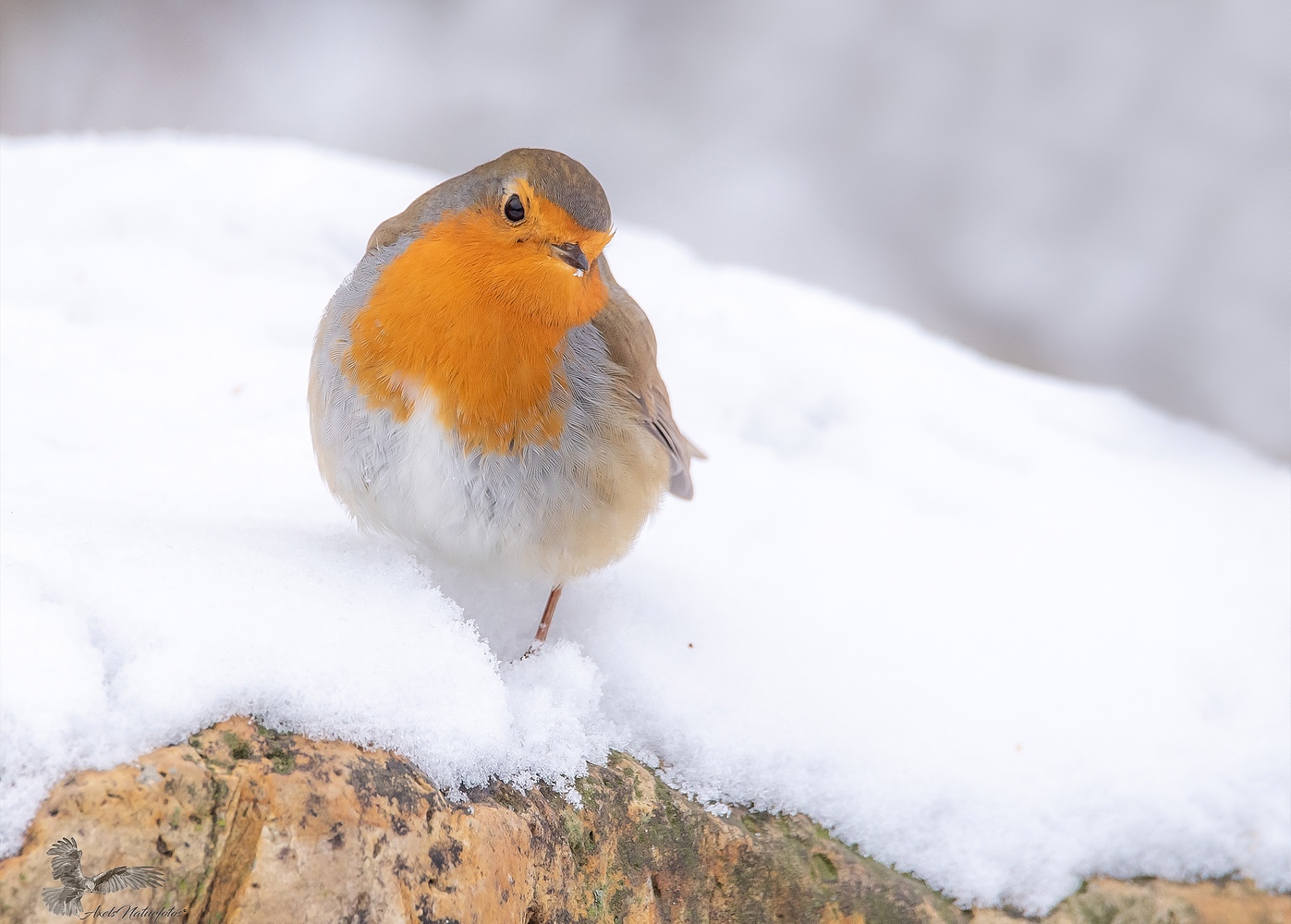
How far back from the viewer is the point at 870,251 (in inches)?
242

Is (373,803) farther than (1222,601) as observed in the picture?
No

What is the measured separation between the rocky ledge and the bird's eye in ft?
3.38

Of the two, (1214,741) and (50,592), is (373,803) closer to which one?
(50,592)

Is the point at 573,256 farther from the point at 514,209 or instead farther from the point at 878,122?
the point at 878,122

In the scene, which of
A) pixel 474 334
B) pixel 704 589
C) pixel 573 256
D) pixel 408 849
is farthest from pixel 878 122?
pixel 408 849

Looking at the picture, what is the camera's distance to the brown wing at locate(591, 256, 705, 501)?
81.7 inches

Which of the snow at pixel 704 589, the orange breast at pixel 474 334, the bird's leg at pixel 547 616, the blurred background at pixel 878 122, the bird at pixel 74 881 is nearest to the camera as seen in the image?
the bird at pixel 74 881

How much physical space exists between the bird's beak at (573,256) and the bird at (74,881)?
123 centimetres

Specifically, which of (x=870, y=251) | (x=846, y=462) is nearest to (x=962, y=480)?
(x=846, y=462)

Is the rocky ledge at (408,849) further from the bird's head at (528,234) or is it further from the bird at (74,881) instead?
the bird's head at (528,234)

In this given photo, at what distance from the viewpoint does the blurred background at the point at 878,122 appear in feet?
16.4

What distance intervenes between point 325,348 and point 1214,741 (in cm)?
214

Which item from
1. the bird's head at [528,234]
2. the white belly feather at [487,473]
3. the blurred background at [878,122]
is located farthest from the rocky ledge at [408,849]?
the blurred background at [878,122]

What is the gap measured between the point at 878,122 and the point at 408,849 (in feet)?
17.4
